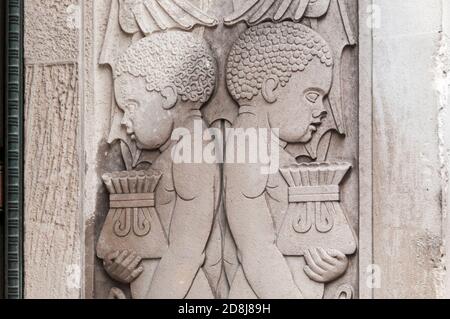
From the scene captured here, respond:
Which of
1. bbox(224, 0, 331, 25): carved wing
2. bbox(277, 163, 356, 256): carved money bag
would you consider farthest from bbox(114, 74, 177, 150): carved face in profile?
bbox(277, 163, 356, 256): carved money bag

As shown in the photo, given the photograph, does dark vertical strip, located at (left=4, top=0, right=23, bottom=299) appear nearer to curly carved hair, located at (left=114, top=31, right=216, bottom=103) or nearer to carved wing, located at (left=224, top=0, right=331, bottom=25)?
curly carved hair, located at (left=114, top=31, right=216, bottom=103)

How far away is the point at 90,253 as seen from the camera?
4961 millimetres

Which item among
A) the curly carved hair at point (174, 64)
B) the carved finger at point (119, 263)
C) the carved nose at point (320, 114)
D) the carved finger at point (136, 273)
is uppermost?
the curly carved hair at point (174, 64)

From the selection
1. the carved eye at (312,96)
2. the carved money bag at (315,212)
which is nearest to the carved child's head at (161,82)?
the carved eye at (312,96)

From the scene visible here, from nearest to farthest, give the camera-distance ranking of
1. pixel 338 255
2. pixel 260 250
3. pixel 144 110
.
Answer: pixel 338 255 → pixel 260 250 → pixel 144 110

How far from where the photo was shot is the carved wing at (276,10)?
474 cm

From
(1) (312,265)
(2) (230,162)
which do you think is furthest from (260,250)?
(2) (230,162)

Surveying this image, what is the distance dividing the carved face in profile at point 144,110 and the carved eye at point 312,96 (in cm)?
52

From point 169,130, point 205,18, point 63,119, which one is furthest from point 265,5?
point 63,119

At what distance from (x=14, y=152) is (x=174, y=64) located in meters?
0.71

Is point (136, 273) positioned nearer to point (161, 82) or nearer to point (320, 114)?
point (161, 82)

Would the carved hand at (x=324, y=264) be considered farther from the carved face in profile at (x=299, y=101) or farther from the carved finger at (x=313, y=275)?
the carved face in profile at (x=299, y=101)

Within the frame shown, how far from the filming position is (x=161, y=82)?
16.1ft

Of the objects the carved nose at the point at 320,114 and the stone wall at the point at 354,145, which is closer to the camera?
the stone wall at the point at 354,145
